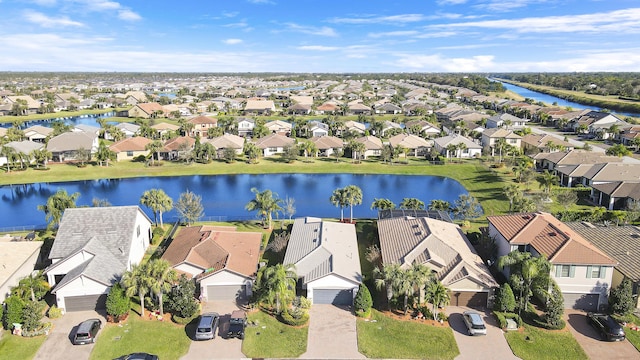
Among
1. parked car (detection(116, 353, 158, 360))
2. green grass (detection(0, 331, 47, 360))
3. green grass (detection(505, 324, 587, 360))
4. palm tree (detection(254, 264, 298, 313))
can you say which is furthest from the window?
green grass (detection(0, 331, 47, 360))

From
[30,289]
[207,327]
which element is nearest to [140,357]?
[207,327]

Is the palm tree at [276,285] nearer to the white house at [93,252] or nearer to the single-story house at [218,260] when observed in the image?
the single-story house at [218,260]

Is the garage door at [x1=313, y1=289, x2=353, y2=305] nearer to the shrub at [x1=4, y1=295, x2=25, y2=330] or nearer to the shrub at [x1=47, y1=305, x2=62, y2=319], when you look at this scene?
the shrub at [x1=47, y1=305, x2=62, y2=319]

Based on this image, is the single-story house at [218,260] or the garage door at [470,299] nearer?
the garage door at [470,299]

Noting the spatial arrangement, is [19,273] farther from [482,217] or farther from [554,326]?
[482,217]

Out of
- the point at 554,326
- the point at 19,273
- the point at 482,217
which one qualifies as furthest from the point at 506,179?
the point at 19,273

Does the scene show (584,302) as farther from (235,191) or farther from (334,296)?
Result: (235,191)

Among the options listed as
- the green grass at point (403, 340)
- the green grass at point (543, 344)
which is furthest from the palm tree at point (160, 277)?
the green grass at point (543, 344)
